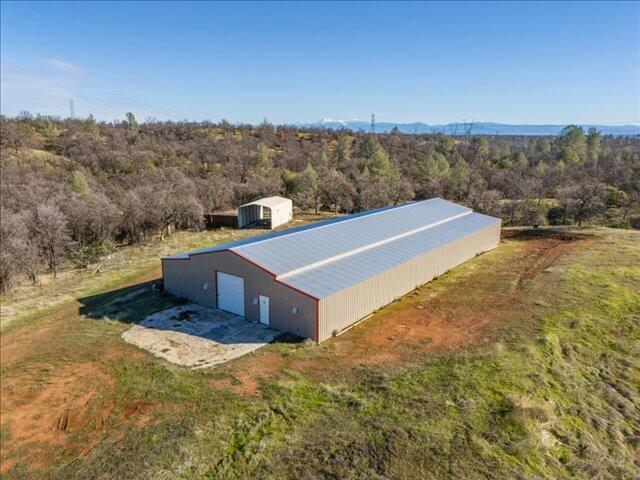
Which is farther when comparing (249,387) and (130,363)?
(130,363)

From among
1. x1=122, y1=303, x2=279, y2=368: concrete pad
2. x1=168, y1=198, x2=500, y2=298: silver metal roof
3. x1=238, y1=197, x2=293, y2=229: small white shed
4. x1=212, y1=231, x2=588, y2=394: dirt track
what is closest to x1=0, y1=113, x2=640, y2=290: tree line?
x1=238, y1=197, x2=293, y2=229: small white shed

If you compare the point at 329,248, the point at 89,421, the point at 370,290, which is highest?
the point at 329,248

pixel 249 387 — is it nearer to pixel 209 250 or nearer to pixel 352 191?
pixel 209 250

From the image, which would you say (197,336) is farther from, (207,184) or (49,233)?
(207,184)

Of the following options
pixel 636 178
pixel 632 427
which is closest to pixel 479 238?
pixel 632 427

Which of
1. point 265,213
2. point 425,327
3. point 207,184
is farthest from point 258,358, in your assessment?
point 207,184

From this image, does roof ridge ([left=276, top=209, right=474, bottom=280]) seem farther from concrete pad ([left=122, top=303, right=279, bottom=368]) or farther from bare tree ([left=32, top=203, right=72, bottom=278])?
bare tree ([left=32, top=203, right=72, bottom=278])

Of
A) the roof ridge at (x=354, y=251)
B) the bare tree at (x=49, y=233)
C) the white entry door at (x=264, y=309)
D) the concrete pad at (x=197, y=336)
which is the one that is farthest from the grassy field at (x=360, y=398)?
the bare tree at (x=49, y=233)
